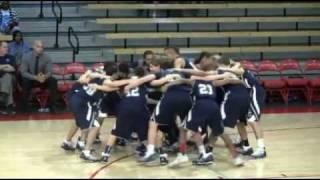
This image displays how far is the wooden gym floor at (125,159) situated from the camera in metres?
8.05

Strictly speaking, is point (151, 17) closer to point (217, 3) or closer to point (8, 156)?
point (217, 3)

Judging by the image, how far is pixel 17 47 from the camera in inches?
520

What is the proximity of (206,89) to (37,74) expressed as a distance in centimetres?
508

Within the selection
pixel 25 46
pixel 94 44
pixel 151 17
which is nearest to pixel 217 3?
pixel 151 17

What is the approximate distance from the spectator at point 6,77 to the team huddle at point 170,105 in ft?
10.8

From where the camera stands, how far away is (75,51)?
46.7ft

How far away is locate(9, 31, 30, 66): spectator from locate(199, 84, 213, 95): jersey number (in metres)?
5.73

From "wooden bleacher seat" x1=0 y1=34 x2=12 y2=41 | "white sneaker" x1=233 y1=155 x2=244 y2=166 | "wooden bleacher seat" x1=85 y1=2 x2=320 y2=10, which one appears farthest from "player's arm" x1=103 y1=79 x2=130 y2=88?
"wooden bleacher seat" x1=85 y1=2 x2=320 y2=10

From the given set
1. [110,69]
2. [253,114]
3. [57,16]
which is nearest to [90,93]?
[110,69]

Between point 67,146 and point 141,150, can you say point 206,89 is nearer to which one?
point 141,150

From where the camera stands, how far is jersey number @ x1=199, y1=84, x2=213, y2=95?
27.5 ft

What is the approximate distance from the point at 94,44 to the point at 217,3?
3491mm

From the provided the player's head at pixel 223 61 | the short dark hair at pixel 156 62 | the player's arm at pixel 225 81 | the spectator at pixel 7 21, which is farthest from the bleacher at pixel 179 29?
the player's arm at pixel 225 81

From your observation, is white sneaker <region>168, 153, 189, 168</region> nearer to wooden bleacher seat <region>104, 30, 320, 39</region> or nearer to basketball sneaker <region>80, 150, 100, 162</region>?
basketball sneaker <region>80, 150, 100, 162</region>
